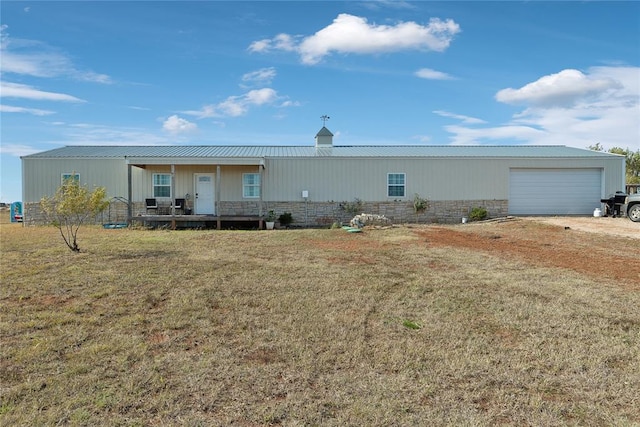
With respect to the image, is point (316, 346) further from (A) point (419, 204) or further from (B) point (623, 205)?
(B) point (623, 205)

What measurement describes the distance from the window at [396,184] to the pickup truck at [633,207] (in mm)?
8137

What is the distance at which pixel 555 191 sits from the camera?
1927cm

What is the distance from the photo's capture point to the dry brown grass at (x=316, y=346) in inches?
118

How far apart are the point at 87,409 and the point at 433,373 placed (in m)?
2.48

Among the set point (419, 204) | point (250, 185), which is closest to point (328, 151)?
point (250, 185)

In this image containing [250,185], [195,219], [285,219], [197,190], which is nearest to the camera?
[195,219]

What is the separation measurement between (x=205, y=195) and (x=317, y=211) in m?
4.73

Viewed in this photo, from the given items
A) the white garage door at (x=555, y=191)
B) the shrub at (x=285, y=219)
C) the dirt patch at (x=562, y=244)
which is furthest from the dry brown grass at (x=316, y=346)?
the white garage door at (x=555, y=191)

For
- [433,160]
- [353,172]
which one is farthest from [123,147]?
[433,160]

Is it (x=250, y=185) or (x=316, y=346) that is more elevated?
(x=250, y=185)

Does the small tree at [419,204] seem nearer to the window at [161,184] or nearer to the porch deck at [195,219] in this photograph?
the porch deck at [195,219]

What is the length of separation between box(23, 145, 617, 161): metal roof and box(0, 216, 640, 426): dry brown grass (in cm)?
1192

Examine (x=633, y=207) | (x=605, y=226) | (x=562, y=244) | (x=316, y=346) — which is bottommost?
(x=316, y=346)

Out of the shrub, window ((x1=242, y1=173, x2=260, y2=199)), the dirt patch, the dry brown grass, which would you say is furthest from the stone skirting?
the dry brown grass
